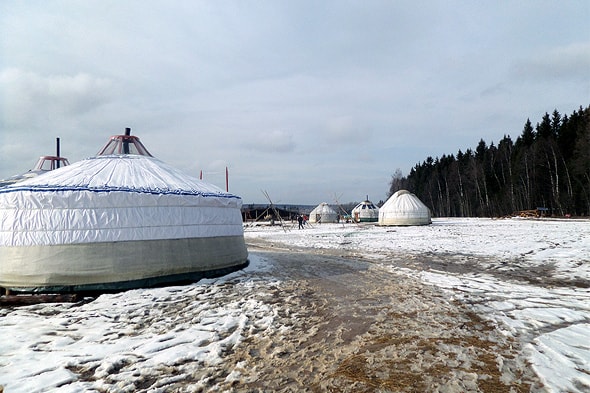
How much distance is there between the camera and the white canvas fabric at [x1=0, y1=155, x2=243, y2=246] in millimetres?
5742

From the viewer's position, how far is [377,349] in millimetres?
3318

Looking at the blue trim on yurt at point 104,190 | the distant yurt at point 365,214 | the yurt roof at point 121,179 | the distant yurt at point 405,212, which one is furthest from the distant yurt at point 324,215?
the blue trim on yurt at point 104,190

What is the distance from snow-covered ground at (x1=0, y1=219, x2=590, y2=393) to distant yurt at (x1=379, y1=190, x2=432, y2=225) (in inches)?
741

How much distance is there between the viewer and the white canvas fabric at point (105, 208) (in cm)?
574

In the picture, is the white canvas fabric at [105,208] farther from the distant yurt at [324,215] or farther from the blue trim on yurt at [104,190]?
the distant yurt at [324,215]

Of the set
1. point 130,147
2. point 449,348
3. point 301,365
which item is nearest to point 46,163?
point 130,147

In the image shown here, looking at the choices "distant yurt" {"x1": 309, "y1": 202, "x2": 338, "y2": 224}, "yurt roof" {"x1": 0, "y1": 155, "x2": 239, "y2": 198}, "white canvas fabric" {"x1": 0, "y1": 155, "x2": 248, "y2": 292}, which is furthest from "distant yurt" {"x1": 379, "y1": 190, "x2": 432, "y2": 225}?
"white canvas fabric" {"x1": 0, "y1": 155, "x2": 248, "y2": 292}

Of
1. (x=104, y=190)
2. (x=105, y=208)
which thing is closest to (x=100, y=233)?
(x=105, y=208)

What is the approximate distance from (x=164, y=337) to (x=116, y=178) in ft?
13.5

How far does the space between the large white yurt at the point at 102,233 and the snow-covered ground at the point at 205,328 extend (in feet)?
1.67

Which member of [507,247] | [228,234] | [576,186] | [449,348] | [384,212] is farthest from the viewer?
[576,186]

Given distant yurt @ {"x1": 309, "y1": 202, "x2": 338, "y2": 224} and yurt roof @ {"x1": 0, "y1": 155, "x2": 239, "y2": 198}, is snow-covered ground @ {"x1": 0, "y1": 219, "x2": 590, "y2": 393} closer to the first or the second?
yurt roof @ {"x1": 0, "y1": 155, "x2": 239, "y2": 198}

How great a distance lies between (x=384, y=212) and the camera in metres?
28.1

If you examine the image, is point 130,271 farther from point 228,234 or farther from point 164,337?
point 164,337
